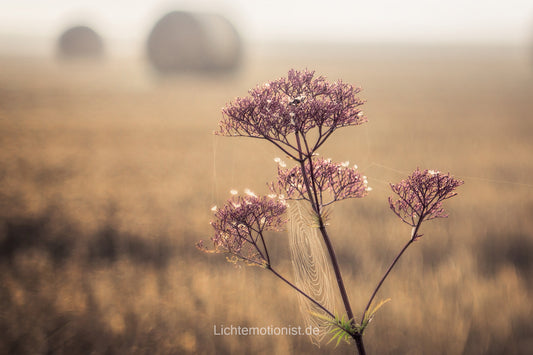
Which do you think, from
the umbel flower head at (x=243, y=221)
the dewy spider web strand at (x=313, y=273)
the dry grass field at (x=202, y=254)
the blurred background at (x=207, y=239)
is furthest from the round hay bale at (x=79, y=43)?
the umbel flower head at (x=243, y=221)

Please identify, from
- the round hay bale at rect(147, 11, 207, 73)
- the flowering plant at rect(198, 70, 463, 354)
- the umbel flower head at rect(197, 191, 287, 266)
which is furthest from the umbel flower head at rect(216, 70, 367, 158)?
the round hay bale at rect(147, 11, 207, 73)

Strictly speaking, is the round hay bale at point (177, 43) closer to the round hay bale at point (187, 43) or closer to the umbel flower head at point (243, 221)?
the round hay bale at point (187, 43)

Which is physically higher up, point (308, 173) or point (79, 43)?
point (79, 43)

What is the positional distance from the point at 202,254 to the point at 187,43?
2990cm

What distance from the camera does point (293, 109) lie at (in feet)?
5.91

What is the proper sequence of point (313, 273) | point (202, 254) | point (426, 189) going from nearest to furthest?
point (426, 189), point (313, 273), point (202, 254)

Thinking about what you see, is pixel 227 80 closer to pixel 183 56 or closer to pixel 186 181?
pixel 183 56

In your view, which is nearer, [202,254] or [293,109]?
[293,109]

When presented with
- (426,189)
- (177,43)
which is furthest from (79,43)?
(426,189)

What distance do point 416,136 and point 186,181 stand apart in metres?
9.45

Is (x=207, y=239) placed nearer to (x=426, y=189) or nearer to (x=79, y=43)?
(x=426, y=189)

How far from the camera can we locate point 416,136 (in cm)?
1523

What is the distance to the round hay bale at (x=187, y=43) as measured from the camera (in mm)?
32875

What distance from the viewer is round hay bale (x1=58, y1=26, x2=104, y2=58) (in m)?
45.2
